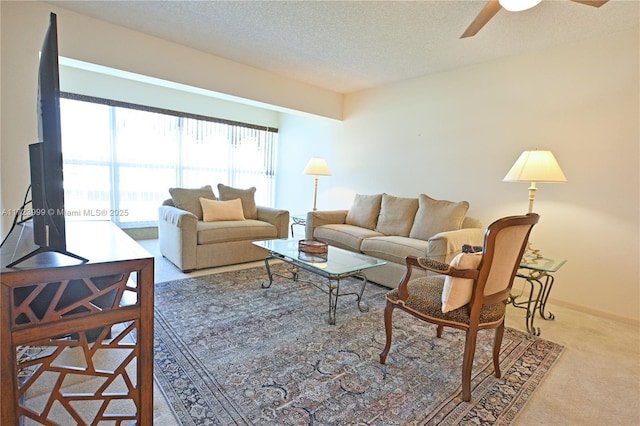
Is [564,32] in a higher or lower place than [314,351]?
higher

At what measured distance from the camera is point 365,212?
164 inches

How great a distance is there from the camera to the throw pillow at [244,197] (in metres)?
4.36

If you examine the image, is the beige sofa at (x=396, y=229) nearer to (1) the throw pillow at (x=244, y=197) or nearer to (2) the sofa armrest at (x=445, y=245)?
(2) the sofa armrest at (x=445, y=245)

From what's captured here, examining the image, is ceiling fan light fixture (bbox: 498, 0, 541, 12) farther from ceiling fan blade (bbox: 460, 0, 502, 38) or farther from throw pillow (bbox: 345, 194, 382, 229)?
throw pillow (bbox: 345, 194, 382, 229)

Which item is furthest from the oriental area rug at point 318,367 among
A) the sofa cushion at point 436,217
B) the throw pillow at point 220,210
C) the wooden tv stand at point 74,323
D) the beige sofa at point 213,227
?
the throw pillow at point 220,210

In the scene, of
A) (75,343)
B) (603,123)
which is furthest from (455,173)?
(75,343)

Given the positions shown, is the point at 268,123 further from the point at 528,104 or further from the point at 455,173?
the point at 528,104

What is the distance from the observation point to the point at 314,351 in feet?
6.59

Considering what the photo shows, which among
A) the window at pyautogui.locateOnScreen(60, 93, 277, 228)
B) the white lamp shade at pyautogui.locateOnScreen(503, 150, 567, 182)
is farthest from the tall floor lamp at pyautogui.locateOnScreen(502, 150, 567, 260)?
the window at pyautogui.locateOnScreen(60, 93, 277, 228)

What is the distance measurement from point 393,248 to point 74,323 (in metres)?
2.64

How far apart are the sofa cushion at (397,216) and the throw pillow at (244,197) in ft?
5.90

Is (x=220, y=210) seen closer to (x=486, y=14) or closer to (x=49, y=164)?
(x=49, y=164)

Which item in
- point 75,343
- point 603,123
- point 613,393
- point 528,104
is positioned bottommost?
point 613,393

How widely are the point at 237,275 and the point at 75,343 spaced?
7.68ft
